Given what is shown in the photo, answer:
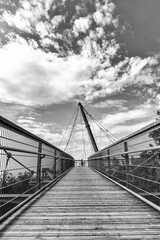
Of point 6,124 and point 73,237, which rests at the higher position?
point 6,124

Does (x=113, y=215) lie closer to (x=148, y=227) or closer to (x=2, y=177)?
(x=148, y=227)

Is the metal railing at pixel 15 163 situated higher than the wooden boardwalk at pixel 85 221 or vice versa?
the metal railing at pixel 15 163

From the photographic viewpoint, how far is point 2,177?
6.51 feet

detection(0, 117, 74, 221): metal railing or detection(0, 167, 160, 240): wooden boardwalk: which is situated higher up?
detection(0, 117, 74, 221): metal railing

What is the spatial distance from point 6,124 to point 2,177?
0.70 m

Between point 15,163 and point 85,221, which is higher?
point 15,163

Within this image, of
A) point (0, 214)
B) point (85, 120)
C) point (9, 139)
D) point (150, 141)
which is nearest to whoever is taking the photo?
point (0, 214)

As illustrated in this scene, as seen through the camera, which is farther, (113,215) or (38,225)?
(113,215)

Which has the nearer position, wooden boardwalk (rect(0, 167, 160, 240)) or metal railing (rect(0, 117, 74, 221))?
wooden boardwalk (rect(0, 167, 160, 240))

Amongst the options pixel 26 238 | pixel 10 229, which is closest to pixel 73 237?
pixel 26 238

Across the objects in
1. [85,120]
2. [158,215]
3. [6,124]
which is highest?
[85,120]

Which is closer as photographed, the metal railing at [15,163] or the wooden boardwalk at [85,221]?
the wooden boardwalk at [85,221]

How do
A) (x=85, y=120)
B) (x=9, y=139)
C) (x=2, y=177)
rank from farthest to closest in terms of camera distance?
1. (x=85, y=120)
2. (x=9, y=139)
3. (x=2, y=177)

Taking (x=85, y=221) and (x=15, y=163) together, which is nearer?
(x=85, y=221)
